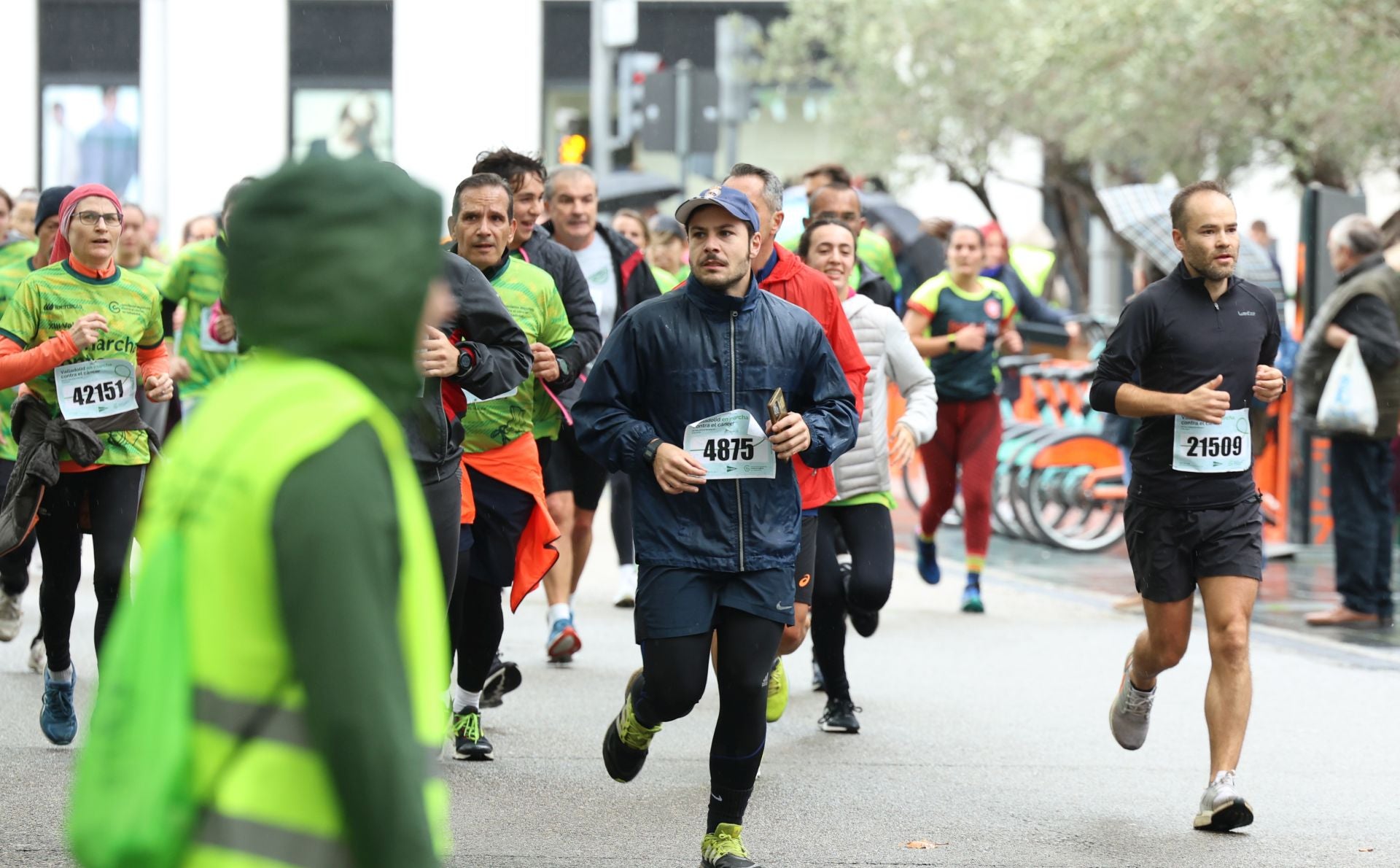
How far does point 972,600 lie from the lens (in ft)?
36.8

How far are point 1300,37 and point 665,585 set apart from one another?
15.1m

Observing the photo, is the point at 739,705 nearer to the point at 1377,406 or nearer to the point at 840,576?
the point at 840,576

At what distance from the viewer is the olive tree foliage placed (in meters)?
18.5

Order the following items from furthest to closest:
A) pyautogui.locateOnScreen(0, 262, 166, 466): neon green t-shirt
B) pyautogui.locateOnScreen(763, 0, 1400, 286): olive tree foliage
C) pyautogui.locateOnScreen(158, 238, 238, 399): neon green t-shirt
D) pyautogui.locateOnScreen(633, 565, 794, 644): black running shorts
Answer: pyautogui.locateOnScreen(763, 0, 1400, 286): olive tree foliage
pyautogui.locateOnScreen(158, 238, 238, 399): neon green t-shirt
pyautogui.locateOnScreen(0, 262, 166, 466): neon green t-shirt
pyautogui.locateOnScreen(633, 565, 794, 644): black running shorts

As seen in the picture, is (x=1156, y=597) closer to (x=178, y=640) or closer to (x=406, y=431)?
(x=406, y=431)

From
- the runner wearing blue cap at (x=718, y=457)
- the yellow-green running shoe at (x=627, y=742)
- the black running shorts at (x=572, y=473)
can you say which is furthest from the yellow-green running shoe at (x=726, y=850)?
the black running shorts at (x=572, y=473)

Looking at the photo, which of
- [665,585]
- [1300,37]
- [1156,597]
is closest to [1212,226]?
[1156,597]

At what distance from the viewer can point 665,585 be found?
5.34 meters

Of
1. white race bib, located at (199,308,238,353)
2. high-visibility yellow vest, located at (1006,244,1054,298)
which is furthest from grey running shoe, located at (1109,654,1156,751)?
high-visibility yellow vest, located at (1006,244,1054,298)

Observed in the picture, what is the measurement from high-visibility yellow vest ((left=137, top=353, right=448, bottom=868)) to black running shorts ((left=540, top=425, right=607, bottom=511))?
20.7 ft

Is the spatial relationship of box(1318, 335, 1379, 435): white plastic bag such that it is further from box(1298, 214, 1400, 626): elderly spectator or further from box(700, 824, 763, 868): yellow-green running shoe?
box(700, 824, 763, 868): yellow-green running shoe

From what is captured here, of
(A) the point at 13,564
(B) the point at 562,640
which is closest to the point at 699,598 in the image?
(B) the point at 562,640

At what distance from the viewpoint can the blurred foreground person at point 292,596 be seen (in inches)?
85.6

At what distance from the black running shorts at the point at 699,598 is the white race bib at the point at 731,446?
264 millimetres
